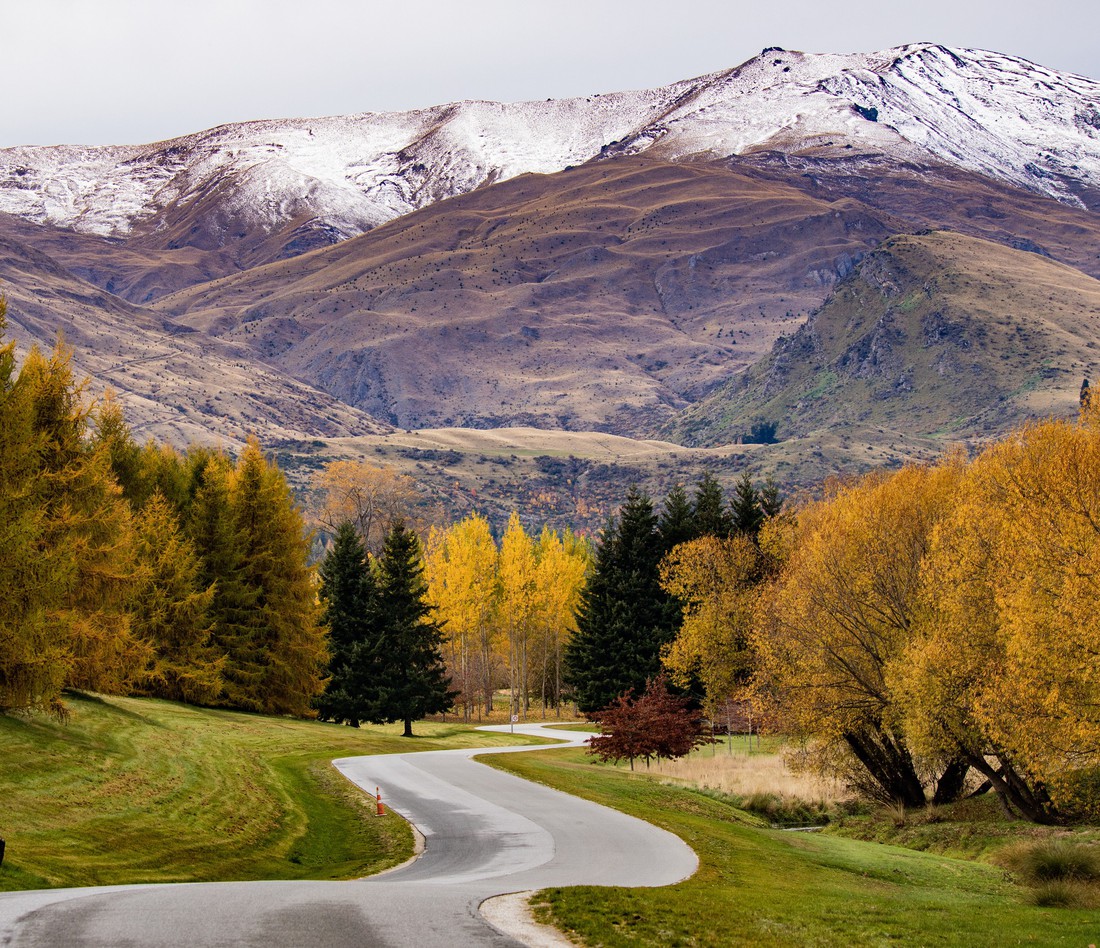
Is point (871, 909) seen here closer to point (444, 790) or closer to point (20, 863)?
point (20, 863)

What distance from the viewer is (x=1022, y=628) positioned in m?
29.2

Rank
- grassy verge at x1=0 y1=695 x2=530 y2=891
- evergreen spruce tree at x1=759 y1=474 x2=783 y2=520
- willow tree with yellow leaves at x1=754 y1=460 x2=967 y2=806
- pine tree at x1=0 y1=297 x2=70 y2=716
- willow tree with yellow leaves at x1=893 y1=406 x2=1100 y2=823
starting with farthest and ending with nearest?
evergreen spruce tree at x1=759 y1=474 x2=783 y2=520 → willow tree with yellow leaves at x1=754 y1=460 x2=967 y2=806 → pine tree at x1=0 y1=297 x2=70 y2=716 → willow tree with yellow leaves at x1=893 y1=406 x2=1100 y2=823 → grassy verge at x1=0 y1=695 x2=530 y2=891

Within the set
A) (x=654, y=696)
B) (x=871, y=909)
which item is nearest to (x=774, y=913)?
(x=871, y=909)

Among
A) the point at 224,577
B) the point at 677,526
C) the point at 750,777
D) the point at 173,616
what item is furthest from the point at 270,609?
the point at 677,526

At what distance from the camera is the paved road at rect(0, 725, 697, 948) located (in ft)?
44.8

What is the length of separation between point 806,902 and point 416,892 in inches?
270

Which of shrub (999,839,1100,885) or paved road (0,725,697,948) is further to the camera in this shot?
shrub (999,839,1100,885)

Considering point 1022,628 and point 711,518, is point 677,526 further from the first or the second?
point 1022,628

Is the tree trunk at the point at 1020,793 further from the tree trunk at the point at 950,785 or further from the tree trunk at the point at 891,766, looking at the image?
the tree trunk at the point at 891,766

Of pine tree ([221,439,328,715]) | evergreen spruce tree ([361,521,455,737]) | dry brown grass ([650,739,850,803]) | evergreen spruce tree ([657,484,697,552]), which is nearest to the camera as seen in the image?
dry brown grass ([650,739,850,803])

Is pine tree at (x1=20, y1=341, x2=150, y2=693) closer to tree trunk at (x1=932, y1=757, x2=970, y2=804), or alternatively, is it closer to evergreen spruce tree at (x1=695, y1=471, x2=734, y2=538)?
tree trunk at (x1=932, y1=757, x2=970, y2=804)

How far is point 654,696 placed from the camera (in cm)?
5381

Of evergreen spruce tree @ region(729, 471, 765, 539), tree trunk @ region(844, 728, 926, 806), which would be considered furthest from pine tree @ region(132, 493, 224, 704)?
evergreen spruce tree @ region(729, 471, 765, 539)

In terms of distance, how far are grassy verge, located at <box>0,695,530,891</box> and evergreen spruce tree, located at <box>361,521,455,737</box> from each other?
80.2ft
